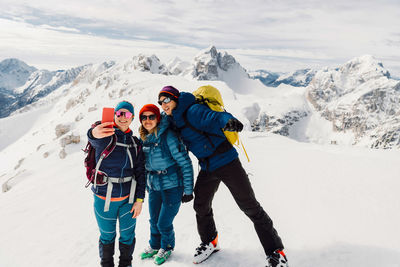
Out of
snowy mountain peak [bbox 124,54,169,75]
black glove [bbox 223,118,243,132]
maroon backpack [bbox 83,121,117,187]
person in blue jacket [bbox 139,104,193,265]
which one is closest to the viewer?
black glove [bbox 223,118,243,132]

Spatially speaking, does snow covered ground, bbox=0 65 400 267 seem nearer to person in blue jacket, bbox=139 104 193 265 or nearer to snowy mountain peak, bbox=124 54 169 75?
person in blue jacket, bbox=139 104 193 265

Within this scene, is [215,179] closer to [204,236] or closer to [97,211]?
[204,236]

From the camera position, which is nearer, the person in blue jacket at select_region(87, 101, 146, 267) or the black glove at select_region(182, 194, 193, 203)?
the person in blue jacket at select_region(87, 101, 146, 267)

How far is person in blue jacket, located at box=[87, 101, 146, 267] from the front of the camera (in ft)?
13.6

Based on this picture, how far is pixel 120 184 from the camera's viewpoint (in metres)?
4.22

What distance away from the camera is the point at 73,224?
768 centimetres

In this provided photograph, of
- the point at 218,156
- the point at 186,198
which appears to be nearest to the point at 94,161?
the point at 186,198

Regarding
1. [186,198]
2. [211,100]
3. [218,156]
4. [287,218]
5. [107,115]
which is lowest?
[287,218]

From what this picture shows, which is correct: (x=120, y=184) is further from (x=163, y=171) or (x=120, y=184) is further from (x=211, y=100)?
(x=211, y=100)

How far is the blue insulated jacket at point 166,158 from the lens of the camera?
179 inches

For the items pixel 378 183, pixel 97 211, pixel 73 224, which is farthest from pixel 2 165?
pixel 378 183

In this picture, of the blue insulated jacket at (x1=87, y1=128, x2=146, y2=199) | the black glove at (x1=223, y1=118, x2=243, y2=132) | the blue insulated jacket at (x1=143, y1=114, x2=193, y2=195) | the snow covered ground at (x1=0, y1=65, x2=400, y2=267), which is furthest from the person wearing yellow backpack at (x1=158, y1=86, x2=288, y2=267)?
the blue insulated jacket at (x1=87, y1=128, x2=146, y2=199)

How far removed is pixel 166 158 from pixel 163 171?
0.28 meters

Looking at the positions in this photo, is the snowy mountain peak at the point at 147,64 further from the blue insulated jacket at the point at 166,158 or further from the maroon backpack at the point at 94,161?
the maroon backpack at the point at 94,161
